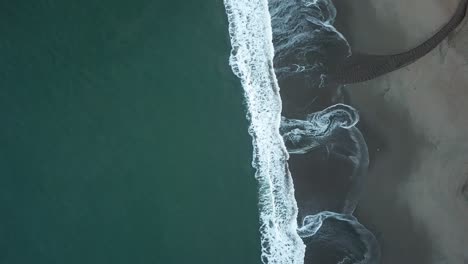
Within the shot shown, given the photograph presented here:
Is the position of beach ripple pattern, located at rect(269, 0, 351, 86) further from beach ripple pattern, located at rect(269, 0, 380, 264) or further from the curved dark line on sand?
the curved dark line on sand

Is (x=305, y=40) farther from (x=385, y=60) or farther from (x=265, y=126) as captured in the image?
(x=265, y=126)

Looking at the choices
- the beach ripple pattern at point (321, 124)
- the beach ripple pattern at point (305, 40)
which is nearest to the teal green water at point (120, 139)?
the beach ripple pattern at point (321, 124)

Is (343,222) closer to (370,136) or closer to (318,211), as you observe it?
(318,211)

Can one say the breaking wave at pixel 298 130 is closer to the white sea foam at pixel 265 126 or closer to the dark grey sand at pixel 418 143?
the white sea foam at pixel 265 126

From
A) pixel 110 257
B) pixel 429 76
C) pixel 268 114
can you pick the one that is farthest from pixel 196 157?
pixel 429 76

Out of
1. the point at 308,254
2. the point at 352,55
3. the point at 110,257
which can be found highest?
the point at 352,55

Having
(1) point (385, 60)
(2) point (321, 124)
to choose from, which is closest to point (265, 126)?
(2) point (321, 124)
